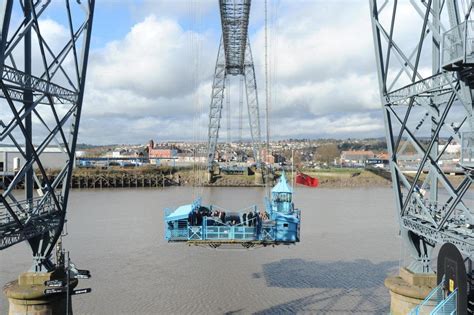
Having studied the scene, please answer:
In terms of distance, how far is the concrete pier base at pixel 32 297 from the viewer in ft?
40.3

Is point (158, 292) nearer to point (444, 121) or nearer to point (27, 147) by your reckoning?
point (27, 147)

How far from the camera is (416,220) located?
13.0m

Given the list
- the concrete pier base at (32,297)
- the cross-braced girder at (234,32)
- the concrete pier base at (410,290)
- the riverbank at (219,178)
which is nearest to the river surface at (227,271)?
the concrete pier base at (410,290)

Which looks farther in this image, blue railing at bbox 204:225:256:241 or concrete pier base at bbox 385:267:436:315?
blue railing at bbox 204:225:256:241

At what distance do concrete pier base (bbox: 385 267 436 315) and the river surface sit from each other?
3009 mm

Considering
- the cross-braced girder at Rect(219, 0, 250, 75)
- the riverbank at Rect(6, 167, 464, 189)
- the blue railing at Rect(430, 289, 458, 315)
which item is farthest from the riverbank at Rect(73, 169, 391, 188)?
the blue railing at Rect(430, 289, 458, 315)

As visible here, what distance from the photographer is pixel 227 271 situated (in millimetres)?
21156

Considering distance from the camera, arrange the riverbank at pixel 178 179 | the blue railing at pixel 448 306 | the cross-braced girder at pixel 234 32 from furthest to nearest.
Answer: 1. the riverbank at pixel 178 179
2. the cross-braced girder at pixel 234 32
3. the blue railing at pixel 448 306

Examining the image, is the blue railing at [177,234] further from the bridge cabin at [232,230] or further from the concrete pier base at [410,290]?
the concrete pier base at [410,290]

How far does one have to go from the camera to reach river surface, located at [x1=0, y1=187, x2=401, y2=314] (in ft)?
54.9

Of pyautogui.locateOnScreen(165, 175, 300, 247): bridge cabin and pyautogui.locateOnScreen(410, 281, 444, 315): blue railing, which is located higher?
pyautogui.locateOnScreen(165, 175, 300, 247): bridge cabin

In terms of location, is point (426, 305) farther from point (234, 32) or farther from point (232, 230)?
point (234, 32)

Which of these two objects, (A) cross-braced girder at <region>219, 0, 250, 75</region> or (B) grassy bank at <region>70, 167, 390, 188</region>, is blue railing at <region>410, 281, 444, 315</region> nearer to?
(A) cross-braced girder at <region>219, 0, 250, 75</region>

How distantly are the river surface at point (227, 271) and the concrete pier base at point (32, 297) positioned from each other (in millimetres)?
3576
